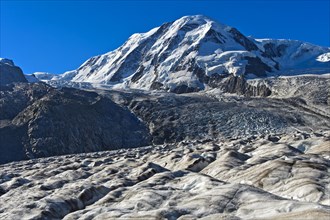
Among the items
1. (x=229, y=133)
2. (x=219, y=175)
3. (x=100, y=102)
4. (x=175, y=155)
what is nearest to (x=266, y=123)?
(x=229, y=133)

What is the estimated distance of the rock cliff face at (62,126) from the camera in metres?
134

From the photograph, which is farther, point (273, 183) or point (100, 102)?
point (100, 102)

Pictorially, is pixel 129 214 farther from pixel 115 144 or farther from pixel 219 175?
pixel 115 144

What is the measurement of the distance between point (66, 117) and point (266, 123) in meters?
56.8

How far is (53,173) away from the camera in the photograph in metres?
74.8

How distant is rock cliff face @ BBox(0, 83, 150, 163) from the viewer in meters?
134

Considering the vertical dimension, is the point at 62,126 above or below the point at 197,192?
above

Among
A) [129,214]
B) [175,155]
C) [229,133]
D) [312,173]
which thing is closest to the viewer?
[129,214]

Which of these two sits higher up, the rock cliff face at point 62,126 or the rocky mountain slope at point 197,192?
the rock cliff face at point 62,126

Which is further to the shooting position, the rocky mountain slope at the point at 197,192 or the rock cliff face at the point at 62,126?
the rock cliff face at the point at 62,126

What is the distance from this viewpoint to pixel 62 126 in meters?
143

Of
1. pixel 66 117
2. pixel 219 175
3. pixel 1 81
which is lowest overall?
pixel 219 175

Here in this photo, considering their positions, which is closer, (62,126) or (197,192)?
(197,192)

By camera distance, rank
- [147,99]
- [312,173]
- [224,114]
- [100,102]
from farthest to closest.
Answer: [147,99]
[100,102]
[224,114]
[312,173]
